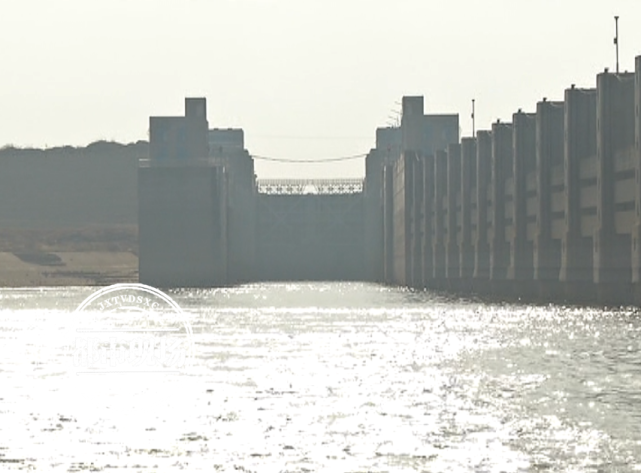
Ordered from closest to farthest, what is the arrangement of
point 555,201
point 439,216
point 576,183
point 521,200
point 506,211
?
point 576,183 < point 555,201 < point 521,200 < point 506,211 < point 439,216

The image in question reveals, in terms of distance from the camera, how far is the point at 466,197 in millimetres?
137000

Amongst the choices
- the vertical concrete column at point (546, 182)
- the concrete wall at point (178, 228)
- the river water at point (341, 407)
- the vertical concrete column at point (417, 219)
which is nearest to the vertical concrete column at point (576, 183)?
the vertical concrete column at point (546, 182)

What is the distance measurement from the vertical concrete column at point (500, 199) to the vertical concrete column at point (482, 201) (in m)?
5.76

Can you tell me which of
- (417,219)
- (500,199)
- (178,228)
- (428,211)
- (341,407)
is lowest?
(341,407)

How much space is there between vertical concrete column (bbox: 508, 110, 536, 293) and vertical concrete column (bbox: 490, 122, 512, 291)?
7.25m

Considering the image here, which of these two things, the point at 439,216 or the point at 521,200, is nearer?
the point at 521,200

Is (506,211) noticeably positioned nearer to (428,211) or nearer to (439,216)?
(439,216)

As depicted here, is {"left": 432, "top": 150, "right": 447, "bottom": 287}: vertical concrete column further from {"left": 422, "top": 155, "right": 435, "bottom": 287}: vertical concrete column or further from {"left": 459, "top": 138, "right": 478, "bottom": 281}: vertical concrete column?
{"left": 459, "top": 138, "right": 478, "bottom": 281}: vertical concrete column

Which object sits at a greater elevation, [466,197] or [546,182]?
[466,197]

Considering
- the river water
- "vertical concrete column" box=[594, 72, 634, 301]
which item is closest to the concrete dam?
"vertical concrete column" box=[594, 72, 634, 301]

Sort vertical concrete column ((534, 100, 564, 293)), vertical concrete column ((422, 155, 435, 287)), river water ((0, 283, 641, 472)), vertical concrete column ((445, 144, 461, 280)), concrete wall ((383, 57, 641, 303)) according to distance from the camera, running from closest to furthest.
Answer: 1. river water ((0, 283, 641, 472))
2. concrete wall ((383, 57, 641, 303))
3. vertical concrete column ((534, 100, 564, 293))
4. vertical concrete column ((445, 144, 461, 280))
5. vertical concrete column ((422, 155, 435, 287))

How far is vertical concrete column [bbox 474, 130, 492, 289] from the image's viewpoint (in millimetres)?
126938

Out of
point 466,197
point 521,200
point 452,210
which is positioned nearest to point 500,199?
point 521,200

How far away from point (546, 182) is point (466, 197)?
35365 millimetres
